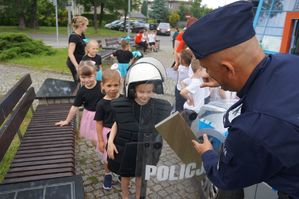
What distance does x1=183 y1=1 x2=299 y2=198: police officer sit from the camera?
1.18 meters

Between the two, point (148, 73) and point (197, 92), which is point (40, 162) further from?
point (197, 92)

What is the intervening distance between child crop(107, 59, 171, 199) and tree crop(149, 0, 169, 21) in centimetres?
6363

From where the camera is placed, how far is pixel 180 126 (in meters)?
1.79

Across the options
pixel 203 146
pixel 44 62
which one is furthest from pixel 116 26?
pixel 203 146

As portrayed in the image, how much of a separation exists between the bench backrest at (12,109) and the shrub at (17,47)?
853 centimetres

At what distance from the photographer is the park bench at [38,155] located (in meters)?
2.16

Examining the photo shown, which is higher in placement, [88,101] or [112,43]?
[88,101]

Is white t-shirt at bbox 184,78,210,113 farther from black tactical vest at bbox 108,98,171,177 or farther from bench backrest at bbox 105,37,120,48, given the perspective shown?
bench backrest at bbox 105,37,120,48

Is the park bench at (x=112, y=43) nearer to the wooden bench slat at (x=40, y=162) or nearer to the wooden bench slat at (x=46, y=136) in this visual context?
the wooden bench slat at (x=46, y=136)

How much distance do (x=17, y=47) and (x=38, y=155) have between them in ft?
36.5

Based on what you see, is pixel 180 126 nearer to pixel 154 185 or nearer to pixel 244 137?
pixel 154 185

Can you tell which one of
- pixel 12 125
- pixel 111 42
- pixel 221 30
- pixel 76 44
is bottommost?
pixel 111 42

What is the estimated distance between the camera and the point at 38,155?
3252 mm

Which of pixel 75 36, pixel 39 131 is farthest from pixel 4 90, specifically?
pixel 39 131
